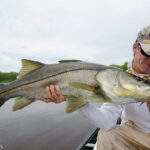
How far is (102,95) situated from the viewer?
6.77ft

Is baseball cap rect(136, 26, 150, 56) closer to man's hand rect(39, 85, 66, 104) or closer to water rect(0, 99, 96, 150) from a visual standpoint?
man's hand rect(39, 85, 66, 104)

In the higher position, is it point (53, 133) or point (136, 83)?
point (136, 83)

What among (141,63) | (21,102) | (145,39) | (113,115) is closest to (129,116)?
(113,115)

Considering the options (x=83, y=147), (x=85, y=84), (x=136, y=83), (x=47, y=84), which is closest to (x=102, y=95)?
(x=85, y=84)

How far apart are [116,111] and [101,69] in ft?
2.87

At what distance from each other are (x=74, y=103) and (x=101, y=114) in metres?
0.52

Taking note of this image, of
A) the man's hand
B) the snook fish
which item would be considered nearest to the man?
the man's hand

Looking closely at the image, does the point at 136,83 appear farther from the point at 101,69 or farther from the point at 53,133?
the point at 53,133

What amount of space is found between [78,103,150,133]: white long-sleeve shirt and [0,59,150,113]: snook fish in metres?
0.27

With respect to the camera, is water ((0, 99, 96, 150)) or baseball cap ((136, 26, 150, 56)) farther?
water ((0, 99, 96, 150))

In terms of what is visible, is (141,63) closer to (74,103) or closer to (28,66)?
(74,103)

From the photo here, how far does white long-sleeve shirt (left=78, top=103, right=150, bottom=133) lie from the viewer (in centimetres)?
231

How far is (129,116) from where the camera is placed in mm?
2891

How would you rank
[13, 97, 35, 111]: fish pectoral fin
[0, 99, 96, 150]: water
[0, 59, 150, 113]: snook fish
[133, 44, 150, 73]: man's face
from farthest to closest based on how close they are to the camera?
[0, 99, 96, 150]: water
[133, 44, 150, 73]: man's face
[13, 97, 35, 111]: fish pectoral fin
[0, 59, 150, 113]: snook fish
